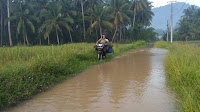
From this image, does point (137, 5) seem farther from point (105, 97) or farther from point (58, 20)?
point (105, 97)

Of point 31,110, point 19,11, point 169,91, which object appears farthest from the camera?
point 19,11

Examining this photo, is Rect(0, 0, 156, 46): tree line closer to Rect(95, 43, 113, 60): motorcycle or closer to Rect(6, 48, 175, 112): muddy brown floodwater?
Rect(95, 43, 113, 60): motorcycle

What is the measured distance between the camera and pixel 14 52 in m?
9.09

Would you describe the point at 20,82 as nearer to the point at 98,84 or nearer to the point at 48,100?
the point at 48,100

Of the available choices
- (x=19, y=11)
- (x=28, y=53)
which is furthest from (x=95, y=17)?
(x=28, y=53)

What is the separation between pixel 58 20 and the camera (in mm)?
30047

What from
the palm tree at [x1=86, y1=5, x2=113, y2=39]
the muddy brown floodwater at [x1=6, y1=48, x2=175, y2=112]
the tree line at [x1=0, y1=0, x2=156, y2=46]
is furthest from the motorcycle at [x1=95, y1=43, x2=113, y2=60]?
the palm tree at [x1=86, y1=5, x2=113, y2=39]

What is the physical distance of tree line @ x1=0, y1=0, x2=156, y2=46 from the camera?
29328 millimetres

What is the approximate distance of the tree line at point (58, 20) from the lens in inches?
1155

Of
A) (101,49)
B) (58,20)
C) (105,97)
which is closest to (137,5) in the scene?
(58,20)

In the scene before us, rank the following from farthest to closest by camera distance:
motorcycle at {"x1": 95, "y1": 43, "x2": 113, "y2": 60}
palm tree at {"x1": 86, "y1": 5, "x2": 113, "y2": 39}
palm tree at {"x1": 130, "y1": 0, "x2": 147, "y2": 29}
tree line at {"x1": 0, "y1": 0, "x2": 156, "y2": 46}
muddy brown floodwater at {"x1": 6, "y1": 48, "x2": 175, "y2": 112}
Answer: palm tree at {"x1": 130, "y1": 0, "x2": 147, "y2": 29}, palm tree at {"x1": 86, "y1": 5, "x2": 113, "y2": 39}, tree line at {"x1": 0, "y1": 0, "x2": 156, "y2": 46}, motorcycle at {"x1": 95, "y1": 43, "x2": 113, "y2": 60}, muddy brown floodwater at {"x1": 6, "y1": 48, "x2": 175, "y2": 112}

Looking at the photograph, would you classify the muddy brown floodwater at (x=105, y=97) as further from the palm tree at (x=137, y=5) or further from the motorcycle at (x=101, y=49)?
the palm tree at (x=137, y=5)

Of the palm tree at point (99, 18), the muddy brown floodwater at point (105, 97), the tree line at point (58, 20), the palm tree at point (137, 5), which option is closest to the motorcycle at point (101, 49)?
the muddy brown floodwater at point (105, 97)

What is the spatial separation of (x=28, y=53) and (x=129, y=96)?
689cm
